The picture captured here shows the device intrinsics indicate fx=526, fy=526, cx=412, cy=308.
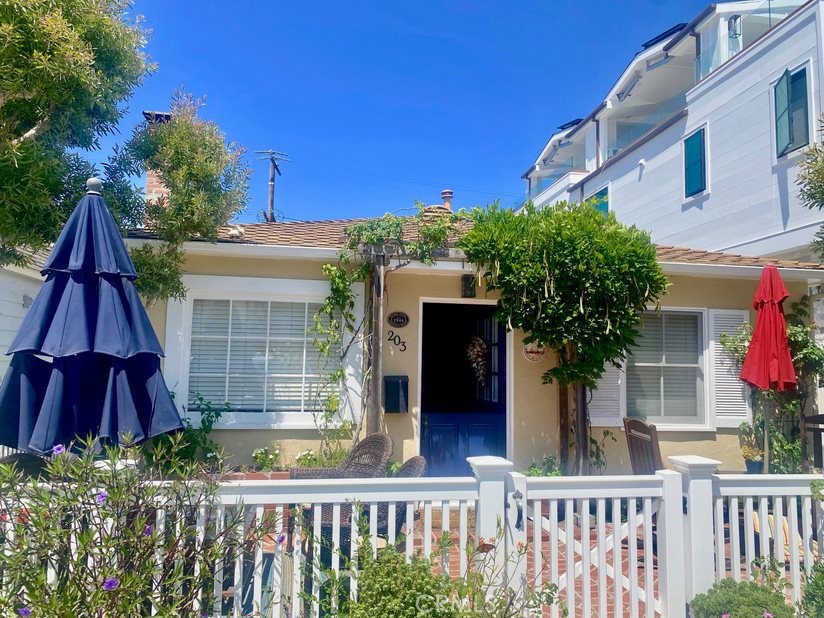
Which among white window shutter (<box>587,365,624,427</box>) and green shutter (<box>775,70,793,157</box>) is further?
green shutter (<box>775,70,793,157</box>)

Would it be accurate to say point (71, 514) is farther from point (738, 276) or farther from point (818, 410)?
point (818, 410)

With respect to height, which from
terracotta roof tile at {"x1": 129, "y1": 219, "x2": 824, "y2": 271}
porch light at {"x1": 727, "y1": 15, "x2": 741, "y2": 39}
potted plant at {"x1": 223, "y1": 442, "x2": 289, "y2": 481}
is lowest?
potted plant at {"x1": 223, "y1": 442, "x2": 289, "y2": 481}

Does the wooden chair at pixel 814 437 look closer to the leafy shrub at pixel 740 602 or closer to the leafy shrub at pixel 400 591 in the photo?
the leafy shrub at pixel 740 602

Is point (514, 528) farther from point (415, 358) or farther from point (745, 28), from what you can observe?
point (745, 28)

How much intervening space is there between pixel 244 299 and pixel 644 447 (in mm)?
4300

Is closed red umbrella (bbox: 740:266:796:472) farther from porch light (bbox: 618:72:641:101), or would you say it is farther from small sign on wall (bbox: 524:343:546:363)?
porch light (bbox: 618:72:641:101)

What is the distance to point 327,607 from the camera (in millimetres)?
2545

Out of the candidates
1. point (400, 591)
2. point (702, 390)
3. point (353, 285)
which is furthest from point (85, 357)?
point (702, 390)

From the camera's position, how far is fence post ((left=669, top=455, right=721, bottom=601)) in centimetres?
292

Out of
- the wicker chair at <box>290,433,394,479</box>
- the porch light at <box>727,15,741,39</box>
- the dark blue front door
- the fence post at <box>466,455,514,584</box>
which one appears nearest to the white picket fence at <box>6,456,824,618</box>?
the fence post at <box>466,455,514,584</box>

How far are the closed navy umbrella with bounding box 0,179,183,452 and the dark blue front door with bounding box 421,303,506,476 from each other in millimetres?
4373

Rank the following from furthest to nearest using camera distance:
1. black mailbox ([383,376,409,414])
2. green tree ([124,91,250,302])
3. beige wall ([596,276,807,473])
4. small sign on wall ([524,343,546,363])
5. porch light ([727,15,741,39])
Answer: porch light ([727,15,741,39])
beige wall ([596,276,807,473])
small sign on wall ([524,343,546,363])
black mailbox ([383,376,409,414])
green tree ([124,91,250,302])

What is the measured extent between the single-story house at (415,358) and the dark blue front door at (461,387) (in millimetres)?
32

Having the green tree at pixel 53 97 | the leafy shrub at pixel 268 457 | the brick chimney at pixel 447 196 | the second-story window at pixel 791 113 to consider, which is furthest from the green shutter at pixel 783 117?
the green tree at pixel 53 97
